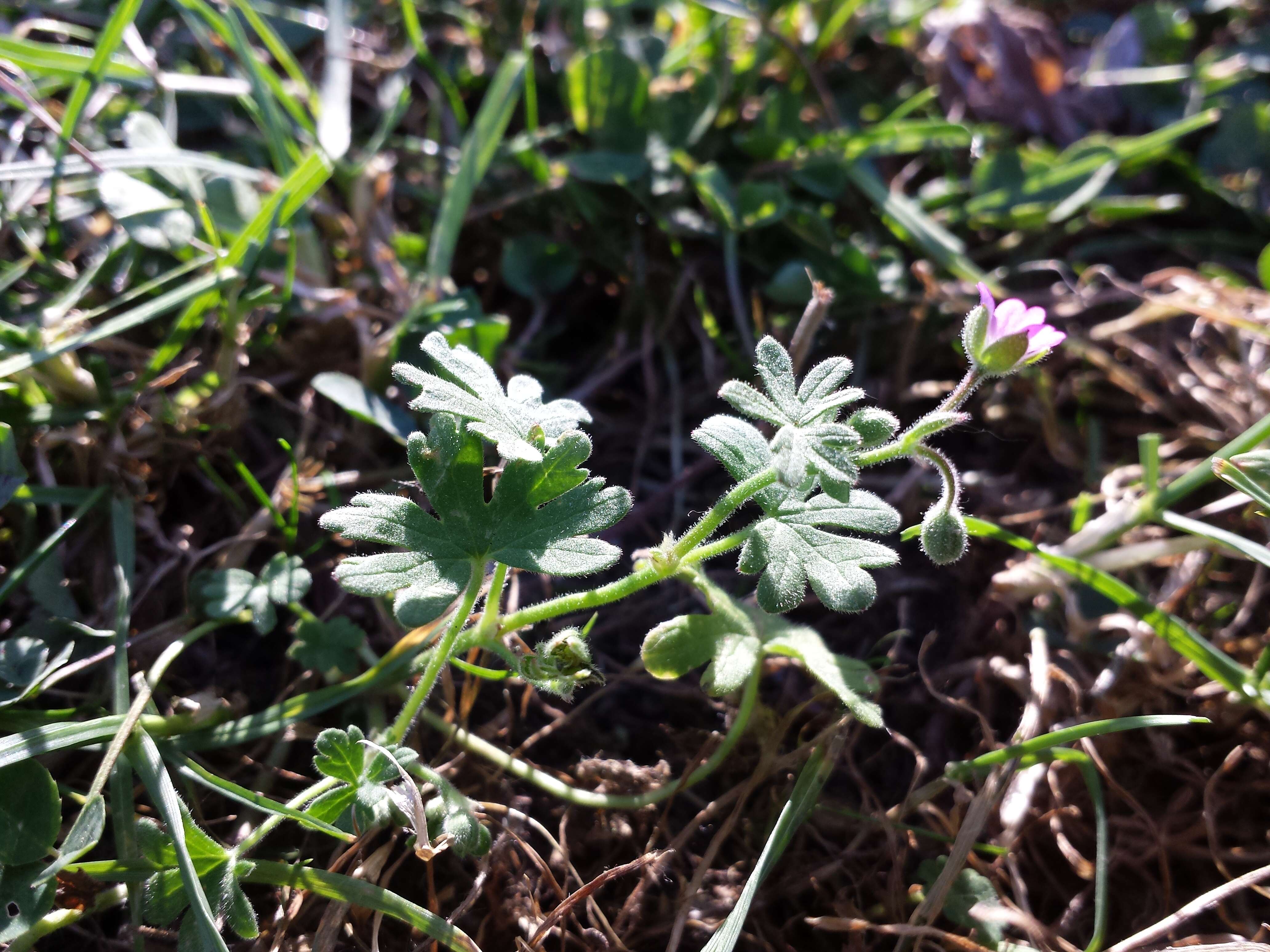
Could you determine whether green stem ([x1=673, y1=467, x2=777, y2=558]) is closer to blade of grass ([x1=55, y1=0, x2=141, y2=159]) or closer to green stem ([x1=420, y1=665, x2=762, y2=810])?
green stem ([x1=420, y1=665, x2=762, y2=810])

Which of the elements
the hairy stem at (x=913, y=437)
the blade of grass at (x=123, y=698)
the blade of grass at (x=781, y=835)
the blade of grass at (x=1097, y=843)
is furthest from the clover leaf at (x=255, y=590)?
the blade of grass at (x=1097, y=843)

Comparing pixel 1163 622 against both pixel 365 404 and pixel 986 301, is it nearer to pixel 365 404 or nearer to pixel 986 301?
pixel 986 301

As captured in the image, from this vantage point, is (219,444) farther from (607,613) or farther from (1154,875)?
(1154,875)

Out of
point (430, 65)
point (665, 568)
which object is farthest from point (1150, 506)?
point (430, 65)

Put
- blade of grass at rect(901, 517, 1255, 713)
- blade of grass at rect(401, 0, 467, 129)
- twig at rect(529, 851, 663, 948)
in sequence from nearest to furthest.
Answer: twig at rect(529, 851, 663, 948) < blade of grass at rect(901, 517, 1255, 713) < blade of grass at rect(401, 0, 467, 129)

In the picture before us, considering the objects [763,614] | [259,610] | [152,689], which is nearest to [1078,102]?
[763,614]

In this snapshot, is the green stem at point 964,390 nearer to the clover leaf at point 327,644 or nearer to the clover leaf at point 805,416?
the clover leaf at point 805,416

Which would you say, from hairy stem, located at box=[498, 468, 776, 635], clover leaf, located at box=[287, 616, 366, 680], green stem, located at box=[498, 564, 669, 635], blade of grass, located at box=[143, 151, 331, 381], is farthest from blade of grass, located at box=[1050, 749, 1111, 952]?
blade of grass, located at box=[143, 151, 331, 381]
